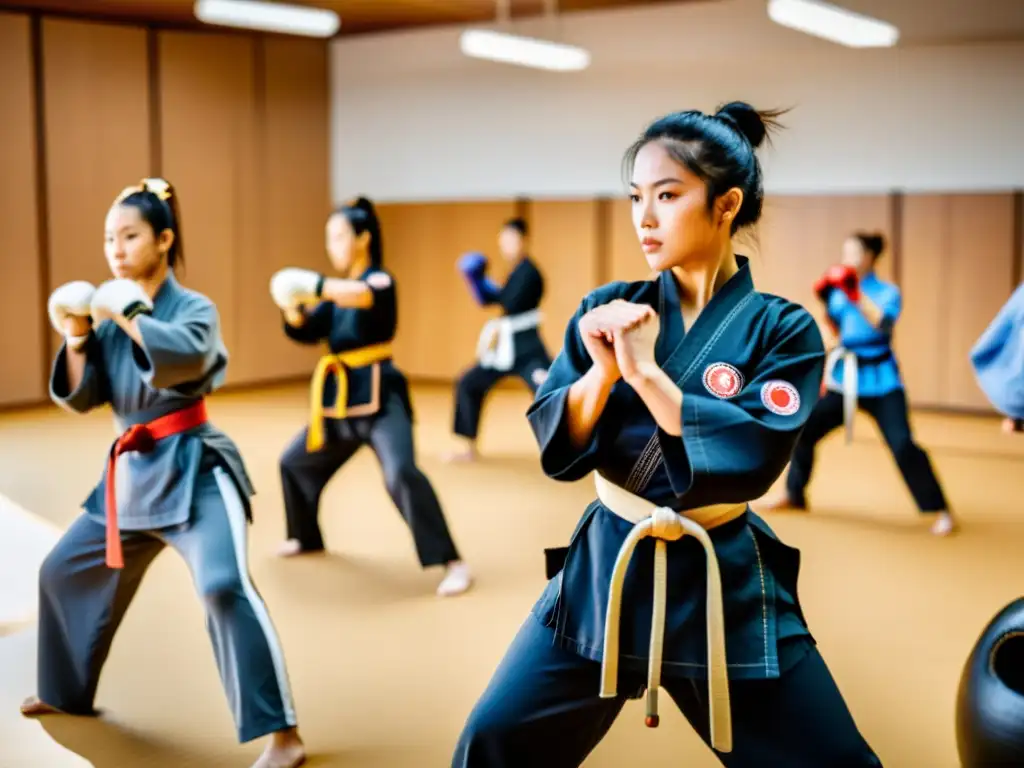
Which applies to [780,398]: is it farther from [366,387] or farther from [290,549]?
[290,549]

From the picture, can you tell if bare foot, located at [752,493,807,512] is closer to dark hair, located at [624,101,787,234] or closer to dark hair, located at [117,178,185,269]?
dark hair, located at [117,178,185,269]

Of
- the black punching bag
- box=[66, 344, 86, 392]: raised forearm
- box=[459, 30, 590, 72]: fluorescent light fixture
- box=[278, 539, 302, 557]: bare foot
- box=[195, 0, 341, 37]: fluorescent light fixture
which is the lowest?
box=[278, 539, 302, 557]: bare foot

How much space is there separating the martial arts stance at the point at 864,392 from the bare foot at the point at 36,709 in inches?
114

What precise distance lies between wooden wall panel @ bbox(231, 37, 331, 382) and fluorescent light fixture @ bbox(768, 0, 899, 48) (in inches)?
158

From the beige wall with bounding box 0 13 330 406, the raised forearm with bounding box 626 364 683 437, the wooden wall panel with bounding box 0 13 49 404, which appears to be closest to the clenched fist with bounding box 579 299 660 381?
the raised forearm with bounding box 626 364 683 437

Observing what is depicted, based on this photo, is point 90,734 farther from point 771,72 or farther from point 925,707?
point 771,72

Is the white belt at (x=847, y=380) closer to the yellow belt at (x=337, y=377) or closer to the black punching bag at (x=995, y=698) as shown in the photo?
the yellow belt at (x=337, y=377)

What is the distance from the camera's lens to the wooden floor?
8.33 feet

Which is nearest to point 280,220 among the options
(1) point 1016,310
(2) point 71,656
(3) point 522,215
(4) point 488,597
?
(3) point 522,215

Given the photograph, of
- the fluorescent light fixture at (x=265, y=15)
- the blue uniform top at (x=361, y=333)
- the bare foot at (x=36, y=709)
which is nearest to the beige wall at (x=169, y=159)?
the fluorescent light fixture at (x=265, y=15)

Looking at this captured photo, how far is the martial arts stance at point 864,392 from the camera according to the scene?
176 inches

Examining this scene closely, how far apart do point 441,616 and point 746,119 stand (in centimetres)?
210

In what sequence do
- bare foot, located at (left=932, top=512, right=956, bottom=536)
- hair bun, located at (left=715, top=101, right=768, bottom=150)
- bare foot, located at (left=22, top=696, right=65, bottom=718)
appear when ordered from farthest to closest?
bare foot, located at (left=932, top=512, right=956, bottom=536) < bare foot, located at (left=22, top=696, right=65, bottom=718) < hair bun, located at (left=715, top=101, right=768, bottom=150)

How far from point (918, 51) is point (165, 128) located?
5.03m
